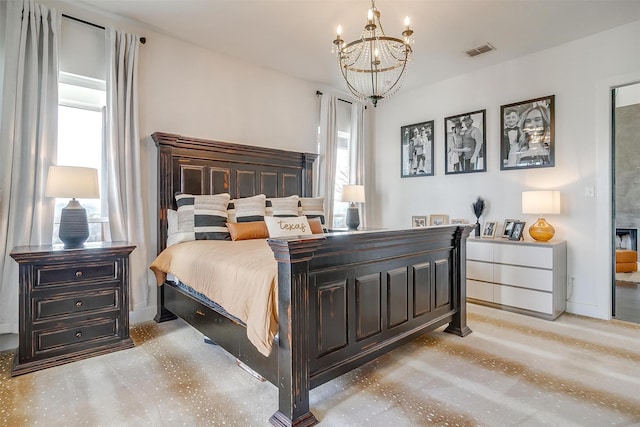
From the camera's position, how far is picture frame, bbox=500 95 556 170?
3.70 m

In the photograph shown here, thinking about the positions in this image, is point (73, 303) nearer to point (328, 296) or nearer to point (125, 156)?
point (125, 156)

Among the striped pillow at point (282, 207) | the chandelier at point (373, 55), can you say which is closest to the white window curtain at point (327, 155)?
the striped pillow at point (282, 207)

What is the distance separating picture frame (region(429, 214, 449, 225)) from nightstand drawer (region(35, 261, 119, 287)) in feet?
12.6

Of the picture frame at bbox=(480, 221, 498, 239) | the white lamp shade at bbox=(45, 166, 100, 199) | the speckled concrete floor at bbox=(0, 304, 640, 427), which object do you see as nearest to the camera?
the speckled concrete floor at bbox=(0, 304, 640, 427)

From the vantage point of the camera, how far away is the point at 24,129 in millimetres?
2660

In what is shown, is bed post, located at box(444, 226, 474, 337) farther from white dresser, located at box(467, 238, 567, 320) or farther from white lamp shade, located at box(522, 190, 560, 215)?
white lamp shade, located at box(522, 190, 560, 215)

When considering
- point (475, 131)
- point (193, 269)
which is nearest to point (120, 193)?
point (193, 269)

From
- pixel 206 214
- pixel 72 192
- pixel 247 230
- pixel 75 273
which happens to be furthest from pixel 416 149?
pixel 75 273

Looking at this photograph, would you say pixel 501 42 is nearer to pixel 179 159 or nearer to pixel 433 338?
pixel 433 338

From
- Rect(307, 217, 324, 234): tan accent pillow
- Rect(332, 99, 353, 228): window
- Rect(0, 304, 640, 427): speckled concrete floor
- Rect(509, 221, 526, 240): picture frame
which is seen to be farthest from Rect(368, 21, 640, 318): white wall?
Rect(307, 217, 324, 234): tan accent pillow

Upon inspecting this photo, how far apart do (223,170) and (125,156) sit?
96 cm

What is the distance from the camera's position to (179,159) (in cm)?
341

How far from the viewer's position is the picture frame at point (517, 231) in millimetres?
3725

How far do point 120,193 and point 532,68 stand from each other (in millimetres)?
4610
